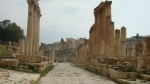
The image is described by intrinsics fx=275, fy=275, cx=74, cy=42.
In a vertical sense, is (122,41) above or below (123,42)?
above

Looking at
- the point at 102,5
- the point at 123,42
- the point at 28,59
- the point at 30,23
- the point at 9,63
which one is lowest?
the point at 9,63

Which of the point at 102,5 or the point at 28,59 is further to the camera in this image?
the point at 102,5

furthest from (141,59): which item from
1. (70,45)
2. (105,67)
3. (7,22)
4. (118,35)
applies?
(70,45)

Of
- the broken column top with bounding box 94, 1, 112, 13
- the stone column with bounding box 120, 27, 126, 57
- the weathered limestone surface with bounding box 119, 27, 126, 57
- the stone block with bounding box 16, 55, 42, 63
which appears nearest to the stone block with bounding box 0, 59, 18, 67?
the stone block with bounding box 16, 55, 42, 63

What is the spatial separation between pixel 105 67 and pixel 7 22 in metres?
58.6

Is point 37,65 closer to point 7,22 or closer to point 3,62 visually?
point 3,62

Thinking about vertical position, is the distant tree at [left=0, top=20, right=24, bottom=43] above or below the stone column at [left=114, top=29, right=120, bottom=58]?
above

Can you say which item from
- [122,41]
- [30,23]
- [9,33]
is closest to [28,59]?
[30,23]

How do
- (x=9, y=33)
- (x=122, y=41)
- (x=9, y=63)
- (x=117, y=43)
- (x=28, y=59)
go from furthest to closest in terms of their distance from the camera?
(x=9, y=33), (x=122, y=41), (x=117, y=43), (x=28, y=59), (x=9, y=63)

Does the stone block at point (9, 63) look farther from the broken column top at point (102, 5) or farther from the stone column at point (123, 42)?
the stone column at point (123, 42)

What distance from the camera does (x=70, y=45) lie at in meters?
111

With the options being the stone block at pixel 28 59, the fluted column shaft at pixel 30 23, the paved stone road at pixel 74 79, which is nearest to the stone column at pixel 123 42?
the fluted column shaft at pixel 30 23

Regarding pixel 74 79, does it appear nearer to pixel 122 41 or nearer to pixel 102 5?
pixel 102 5

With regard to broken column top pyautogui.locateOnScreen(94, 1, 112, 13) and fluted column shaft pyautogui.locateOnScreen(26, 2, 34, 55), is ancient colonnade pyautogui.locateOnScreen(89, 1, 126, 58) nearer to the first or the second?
broken column top pyautogui.locateOnScreen(94, 1, 112, 13)
